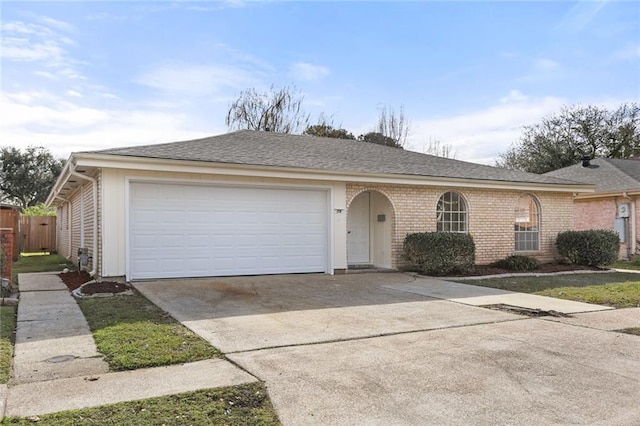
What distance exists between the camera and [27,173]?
41.3m

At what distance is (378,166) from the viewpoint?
13.0m

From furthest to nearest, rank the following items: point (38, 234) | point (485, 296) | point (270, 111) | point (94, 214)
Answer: point (270, 111)
point (38, 234)
point (94, 214)
point (485, 296)

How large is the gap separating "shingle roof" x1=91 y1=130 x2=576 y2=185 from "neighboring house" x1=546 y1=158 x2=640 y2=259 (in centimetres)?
515

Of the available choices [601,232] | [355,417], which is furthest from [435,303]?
[601,232]

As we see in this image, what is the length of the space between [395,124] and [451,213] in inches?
729

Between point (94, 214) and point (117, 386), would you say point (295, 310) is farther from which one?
point (94, 214)

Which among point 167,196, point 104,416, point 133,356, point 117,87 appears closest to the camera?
point 104,416

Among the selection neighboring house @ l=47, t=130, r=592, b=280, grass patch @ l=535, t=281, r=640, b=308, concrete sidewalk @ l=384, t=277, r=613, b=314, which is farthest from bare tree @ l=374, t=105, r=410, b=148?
grass patch @ l=535, t=281, r=640, b=308

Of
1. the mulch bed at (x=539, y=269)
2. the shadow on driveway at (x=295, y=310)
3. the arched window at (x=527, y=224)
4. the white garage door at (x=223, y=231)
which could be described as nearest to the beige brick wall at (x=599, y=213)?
the mulch bed at (x=539, y=269)

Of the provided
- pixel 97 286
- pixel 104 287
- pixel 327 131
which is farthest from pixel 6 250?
pixel 327 131

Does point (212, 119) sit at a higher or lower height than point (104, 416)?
higher

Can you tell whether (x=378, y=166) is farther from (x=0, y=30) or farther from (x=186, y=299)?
(x=0, y=30)

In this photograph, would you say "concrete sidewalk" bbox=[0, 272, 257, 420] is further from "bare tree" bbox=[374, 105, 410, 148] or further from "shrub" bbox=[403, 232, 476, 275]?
"bare tree" bbox=[374, 105, 410, 148]

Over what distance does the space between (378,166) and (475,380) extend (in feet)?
30.0
